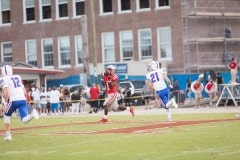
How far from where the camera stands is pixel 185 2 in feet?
182

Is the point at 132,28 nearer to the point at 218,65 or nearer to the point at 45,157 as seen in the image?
the point at 218,65

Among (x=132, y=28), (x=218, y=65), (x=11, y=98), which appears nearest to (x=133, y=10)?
(x=132, y=28)

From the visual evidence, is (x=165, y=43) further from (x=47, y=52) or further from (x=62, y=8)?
(x=47, y=52)

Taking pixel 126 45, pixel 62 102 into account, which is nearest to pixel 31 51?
pixel 126 45

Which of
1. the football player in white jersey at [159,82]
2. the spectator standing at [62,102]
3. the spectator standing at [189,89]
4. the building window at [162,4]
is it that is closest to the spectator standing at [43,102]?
the spectator standing at [62,102]

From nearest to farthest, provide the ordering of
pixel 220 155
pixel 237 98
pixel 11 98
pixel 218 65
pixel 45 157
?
pixel 220 155 < pixel 45 157 < pixel 11 98 < pixel 237 98 < pixel 218 65

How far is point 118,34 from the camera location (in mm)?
58938

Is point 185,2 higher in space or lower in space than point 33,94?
higher

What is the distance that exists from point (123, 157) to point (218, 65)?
141 ft

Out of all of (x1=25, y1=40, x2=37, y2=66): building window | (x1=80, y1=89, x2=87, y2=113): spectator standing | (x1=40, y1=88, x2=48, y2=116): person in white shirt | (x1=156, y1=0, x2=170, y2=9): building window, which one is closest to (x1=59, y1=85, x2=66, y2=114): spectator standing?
(x1=40, y1=88, x2=48, y2=116): person in white shirt

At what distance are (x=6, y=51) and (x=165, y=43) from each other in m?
17.1

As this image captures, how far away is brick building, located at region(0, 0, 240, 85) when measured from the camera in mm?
55219

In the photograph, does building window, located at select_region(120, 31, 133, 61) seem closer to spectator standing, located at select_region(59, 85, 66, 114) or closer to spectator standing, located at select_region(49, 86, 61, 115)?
spectator standing, located at select_region(59, 85, 66, 114)

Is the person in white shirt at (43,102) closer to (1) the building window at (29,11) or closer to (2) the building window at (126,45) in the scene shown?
(2) the building window at (126,45)
